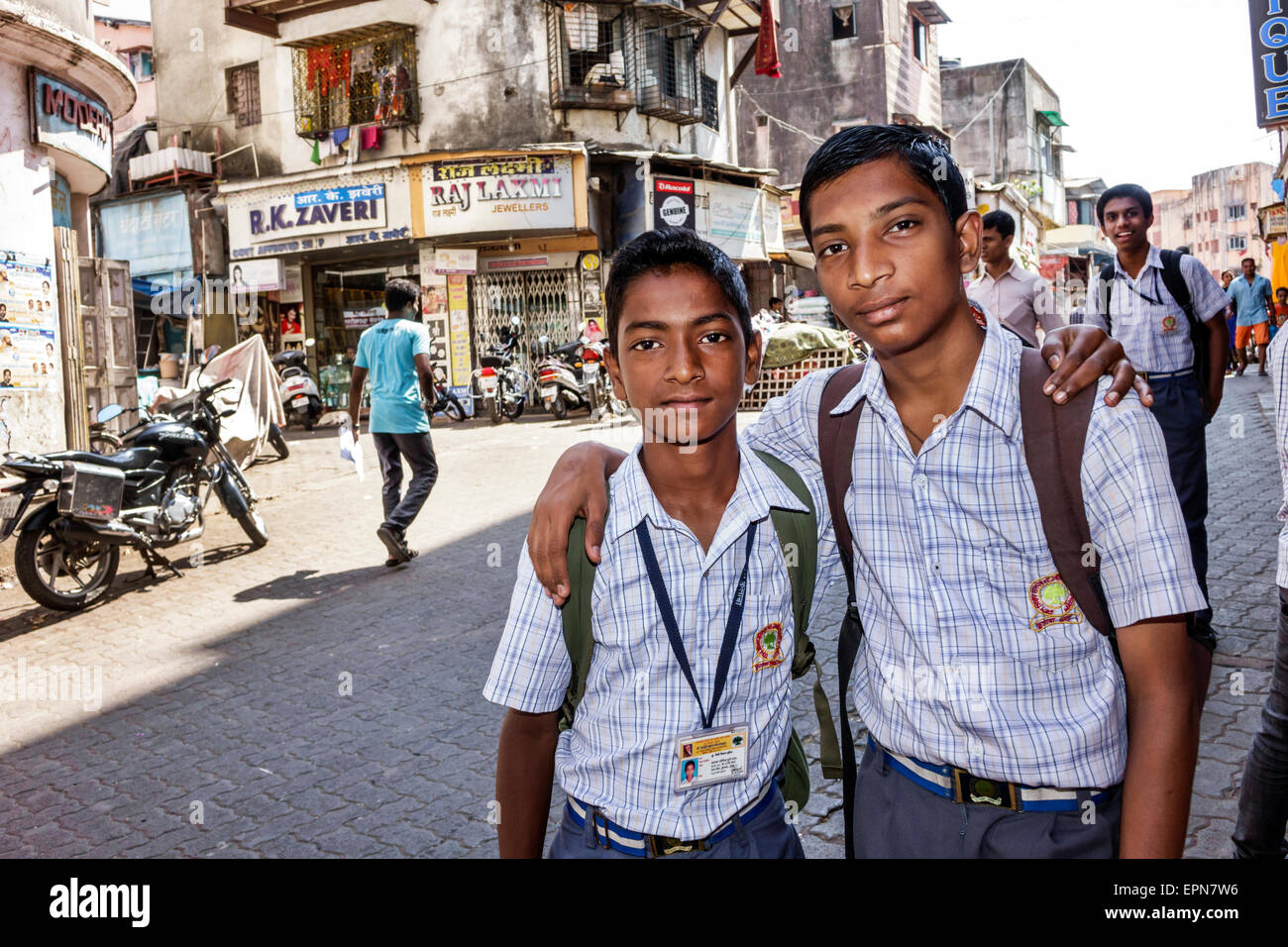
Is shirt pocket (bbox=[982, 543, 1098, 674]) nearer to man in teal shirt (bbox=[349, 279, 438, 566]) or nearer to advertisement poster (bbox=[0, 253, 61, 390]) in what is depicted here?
man in teal shirt (bbox=[349, 279, 438, 566])

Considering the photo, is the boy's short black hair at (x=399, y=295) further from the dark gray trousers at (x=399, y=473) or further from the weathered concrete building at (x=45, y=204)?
the weathered concrete building at (x=45, y=204)

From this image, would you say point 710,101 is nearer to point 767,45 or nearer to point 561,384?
point 767,45

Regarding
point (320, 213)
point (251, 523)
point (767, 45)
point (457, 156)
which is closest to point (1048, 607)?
point (251, 523)

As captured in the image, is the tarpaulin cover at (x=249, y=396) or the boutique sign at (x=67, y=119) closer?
the boutique sign at (x=67, y=119)

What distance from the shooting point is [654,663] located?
1.75 metres

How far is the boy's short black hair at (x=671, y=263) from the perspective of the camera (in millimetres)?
1905

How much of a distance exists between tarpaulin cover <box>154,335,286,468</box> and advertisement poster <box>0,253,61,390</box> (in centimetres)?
313

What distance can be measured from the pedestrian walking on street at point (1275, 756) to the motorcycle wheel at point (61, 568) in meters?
6.62

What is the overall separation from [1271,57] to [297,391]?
49.0 feet

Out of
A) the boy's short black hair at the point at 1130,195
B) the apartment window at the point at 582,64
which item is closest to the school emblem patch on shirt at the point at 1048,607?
the boy's short black hair at the point at 1130,195

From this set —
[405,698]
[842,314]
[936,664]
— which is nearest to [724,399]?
[842,314]

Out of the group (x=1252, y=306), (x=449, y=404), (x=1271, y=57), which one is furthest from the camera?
(x=449, y=404)
